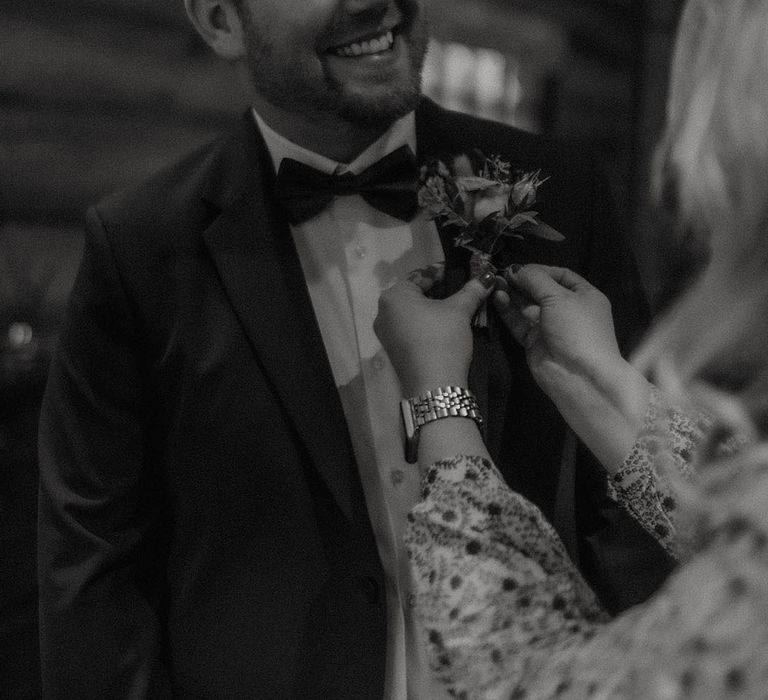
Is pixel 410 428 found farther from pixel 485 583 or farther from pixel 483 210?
pixel 483 210

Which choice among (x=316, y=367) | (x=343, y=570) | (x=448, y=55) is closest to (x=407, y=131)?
(x=316, y=367)

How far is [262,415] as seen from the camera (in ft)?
4.57

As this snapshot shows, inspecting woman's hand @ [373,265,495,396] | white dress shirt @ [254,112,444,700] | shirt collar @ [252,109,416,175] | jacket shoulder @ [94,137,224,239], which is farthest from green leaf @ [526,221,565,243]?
jacket shoulder @ [94,137,224,239]

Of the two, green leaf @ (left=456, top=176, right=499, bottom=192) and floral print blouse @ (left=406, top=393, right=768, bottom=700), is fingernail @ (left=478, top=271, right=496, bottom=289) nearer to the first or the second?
green leaf @ (left=456, top=176, right=499, bottom=192)

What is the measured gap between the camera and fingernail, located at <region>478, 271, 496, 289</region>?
132cm

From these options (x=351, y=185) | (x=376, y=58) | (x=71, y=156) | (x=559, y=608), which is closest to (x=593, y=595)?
(x=559, y=608)

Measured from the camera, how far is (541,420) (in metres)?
1.47

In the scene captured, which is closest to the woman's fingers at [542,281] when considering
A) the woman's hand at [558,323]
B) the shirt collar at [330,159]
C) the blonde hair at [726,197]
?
the woman's hand at [558,323]

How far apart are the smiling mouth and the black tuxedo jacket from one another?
0.22m

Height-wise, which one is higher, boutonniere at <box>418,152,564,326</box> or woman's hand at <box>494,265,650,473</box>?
boutonniere at <box>418,152,564,326</box>

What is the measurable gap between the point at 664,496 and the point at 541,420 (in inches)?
12.1

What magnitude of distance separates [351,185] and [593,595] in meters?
0.74

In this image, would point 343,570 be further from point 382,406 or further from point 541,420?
point 541,420

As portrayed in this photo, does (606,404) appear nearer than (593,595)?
No
